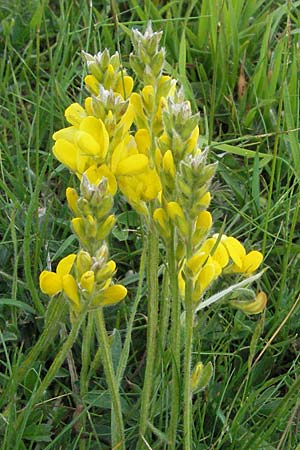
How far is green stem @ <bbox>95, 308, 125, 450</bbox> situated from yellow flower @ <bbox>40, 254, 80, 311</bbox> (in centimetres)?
6

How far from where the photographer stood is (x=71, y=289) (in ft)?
3.93

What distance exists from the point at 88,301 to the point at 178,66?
1.30m

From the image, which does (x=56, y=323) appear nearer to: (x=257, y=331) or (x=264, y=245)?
(x=257, y=331)

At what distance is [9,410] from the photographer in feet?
4.52

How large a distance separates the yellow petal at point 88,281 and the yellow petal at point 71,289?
4cm

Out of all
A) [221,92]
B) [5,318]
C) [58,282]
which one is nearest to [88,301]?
[58,282]

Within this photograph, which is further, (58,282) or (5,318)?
(5,318)

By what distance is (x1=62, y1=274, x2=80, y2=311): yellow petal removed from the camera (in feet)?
3.91

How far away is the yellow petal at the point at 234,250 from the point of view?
4.69 ft

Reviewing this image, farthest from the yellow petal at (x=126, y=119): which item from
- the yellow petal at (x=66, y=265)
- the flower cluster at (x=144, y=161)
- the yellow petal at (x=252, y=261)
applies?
the yellow petal at (x=252, y=261)

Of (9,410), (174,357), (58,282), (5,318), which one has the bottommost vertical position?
(5,318)

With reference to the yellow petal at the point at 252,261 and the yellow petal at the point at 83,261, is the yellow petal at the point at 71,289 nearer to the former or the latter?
the yellow petal at the point at 83,261

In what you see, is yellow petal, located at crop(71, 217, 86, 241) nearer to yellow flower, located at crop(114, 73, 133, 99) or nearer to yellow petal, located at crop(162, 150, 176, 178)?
yellow petal, located at crop(162, 150, 176, 178)

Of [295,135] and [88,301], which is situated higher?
[88,301]
